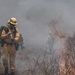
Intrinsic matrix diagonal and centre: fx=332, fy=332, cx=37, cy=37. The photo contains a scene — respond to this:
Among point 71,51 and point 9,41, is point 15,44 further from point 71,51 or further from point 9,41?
point 71,51

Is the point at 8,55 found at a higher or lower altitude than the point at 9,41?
lower

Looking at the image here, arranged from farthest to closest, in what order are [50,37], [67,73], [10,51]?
[50,37], [10,51], [67,73]

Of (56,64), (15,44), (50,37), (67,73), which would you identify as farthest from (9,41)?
(50,37)

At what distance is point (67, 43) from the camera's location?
961 centimetres

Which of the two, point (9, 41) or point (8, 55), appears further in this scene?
point (8, 55)

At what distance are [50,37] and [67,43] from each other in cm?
1278

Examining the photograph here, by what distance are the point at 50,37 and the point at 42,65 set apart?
1378 centimetres

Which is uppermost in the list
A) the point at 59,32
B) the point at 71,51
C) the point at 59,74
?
the point at 59,32

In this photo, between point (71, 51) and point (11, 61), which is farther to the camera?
point (11, 61)

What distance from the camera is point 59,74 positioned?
8586 mm

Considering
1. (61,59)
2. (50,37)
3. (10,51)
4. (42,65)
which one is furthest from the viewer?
(50,37)

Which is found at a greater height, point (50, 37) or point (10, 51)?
point (50, 37)

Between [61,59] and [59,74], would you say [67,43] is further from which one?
[59,74]

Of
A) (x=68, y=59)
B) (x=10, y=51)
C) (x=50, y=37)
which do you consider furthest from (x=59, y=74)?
(x=50, y=37)
